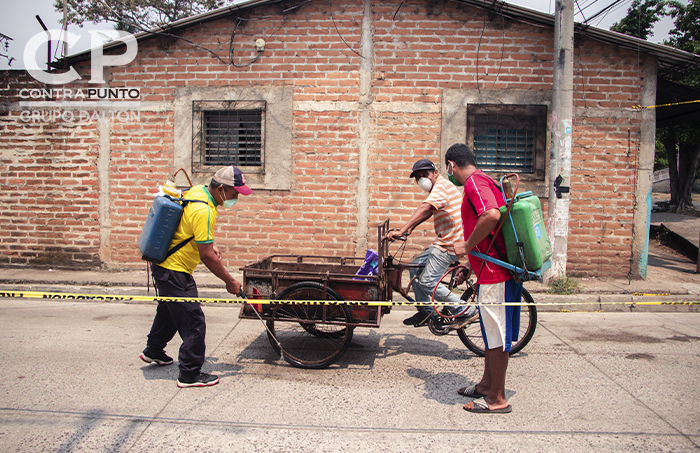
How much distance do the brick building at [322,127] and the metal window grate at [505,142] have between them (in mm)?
24

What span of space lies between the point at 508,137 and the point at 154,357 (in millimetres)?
6613

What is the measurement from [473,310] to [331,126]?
14.9 ft

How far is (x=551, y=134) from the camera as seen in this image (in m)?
7.65

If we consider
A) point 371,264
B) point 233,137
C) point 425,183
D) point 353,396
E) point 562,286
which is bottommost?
point 353,396

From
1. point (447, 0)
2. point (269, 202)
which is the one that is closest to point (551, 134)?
point (447, 0)

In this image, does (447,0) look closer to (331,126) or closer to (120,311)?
(331,126)

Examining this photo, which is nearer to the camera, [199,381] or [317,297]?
[199,381]

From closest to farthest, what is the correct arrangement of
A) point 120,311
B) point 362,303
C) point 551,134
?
point 362,303, point 120,311, point 551,134

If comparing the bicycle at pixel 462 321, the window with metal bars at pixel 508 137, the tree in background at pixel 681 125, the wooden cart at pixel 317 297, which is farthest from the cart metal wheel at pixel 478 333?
the tree in background at pixel 681 125

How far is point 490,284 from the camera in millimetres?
3584

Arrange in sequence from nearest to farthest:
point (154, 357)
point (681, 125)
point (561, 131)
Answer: point (154, 357)
point (561, 131)
point (681, 125)

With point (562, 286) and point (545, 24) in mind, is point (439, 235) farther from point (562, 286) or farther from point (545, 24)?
point (545, 24)

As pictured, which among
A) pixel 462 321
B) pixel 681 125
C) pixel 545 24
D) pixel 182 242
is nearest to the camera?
pixel 182 242

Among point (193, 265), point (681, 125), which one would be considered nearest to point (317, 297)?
point (193, 265)
